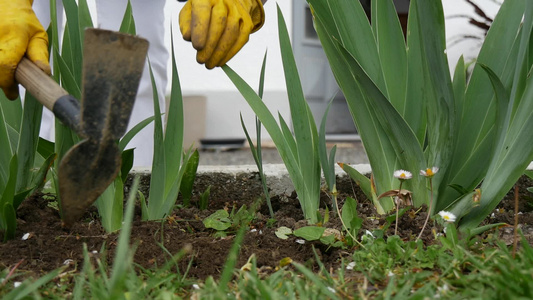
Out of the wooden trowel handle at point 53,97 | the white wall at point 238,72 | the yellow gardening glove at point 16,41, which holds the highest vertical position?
the yellow gardening glove at point 16,41


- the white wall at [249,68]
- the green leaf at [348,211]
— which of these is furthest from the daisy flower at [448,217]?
the white wall at [249,68]

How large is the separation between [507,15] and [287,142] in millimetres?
526

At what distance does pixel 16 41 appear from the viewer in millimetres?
1165

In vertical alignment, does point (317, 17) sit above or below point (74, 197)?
above

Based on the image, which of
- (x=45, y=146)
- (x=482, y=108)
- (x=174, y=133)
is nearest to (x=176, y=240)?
(x=174, y=133)

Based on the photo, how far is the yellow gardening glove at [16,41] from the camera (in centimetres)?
113

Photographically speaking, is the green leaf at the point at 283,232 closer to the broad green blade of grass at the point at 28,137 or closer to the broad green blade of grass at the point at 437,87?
the broad green blade of grass at the point at 437,87

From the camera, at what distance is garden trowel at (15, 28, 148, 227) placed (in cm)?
89

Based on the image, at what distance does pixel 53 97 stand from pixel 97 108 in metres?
0.11

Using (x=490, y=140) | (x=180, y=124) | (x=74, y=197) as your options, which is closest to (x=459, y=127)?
(x=490, y=140)

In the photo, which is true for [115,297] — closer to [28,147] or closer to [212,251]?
[212,251]

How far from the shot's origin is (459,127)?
3.97 ft

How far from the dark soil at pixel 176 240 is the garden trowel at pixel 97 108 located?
0.12 meters

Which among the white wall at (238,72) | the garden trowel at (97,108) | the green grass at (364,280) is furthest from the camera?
the white wall at (238,72)
